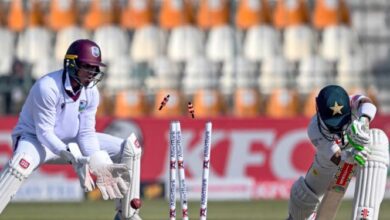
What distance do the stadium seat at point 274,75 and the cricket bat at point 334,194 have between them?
7.76 m

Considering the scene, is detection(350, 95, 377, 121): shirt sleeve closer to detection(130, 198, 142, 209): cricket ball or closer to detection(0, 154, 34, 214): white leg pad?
detection(130, 198, 142, 209): cricket ball

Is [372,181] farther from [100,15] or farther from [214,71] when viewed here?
[100,15]

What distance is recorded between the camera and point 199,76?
1625cm

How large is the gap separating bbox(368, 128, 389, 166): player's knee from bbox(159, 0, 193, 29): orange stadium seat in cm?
972

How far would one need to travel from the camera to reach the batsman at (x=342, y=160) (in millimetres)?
7562

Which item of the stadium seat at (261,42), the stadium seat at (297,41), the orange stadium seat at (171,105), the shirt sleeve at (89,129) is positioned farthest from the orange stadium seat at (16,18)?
the shirt sleeve at (89,129)

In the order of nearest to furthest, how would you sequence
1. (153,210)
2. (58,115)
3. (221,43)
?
(58,115) → (153,210) → (221,43)

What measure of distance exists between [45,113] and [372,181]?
234 cm

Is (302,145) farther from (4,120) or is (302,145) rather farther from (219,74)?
(4,120)

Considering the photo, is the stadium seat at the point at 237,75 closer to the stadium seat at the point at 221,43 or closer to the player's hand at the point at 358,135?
the stadium seat at the point at 221,43

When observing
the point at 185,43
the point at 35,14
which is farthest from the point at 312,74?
the point at 35,14

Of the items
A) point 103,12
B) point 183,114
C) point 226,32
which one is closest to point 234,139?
point 183,114

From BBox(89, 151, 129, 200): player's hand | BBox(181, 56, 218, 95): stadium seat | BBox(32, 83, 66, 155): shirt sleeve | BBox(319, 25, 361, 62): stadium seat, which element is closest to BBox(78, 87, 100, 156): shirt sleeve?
BBox(32, 83, 66, 155): shirt sleeve

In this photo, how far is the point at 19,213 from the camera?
42.5ft
